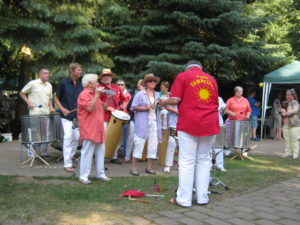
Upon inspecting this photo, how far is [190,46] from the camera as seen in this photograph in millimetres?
12477

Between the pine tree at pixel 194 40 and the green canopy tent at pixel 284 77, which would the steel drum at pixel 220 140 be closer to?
the pine tree at pixel 194 40

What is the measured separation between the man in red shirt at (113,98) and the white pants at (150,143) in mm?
1078

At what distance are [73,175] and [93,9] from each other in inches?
349

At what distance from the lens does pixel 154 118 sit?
6.83 meters

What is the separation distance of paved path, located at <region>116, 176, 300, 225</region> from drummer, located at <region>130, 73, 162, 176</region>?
2086mm

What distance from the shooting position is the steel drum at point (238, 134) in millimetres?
8456

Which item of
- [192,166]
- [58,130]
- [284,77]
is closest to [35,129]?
[58,130]

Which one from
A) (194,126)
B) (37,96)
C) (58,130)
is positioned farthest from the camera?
(58,130)

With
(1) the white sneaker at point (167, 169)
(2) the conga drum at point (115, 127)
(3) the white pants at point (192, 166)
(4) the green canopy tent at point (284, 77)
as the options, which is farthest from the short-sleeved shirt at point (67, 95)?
(4) the green canopy tent at point (284, 77)

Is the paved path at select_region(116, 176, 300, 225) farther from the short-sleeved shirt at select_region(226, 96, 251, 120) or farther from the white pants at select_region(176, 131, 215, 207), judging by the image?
the short-sleeved shirt at select_region(226, 96, 251, 120)

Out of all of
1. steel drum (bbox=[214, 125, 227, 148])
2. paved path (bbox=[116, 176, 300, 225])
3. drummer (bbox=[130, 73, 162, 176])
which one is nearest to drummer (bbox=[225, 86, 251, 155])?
steel drum (bbox=[214, 125, 227, 148])

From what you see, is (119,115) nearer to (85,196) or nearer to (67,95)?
(67,95)

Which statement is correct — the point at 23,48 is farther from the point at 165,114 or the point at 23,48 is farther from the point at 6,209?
the point at 6,209

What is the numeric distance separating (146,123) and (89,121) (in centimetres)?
131
